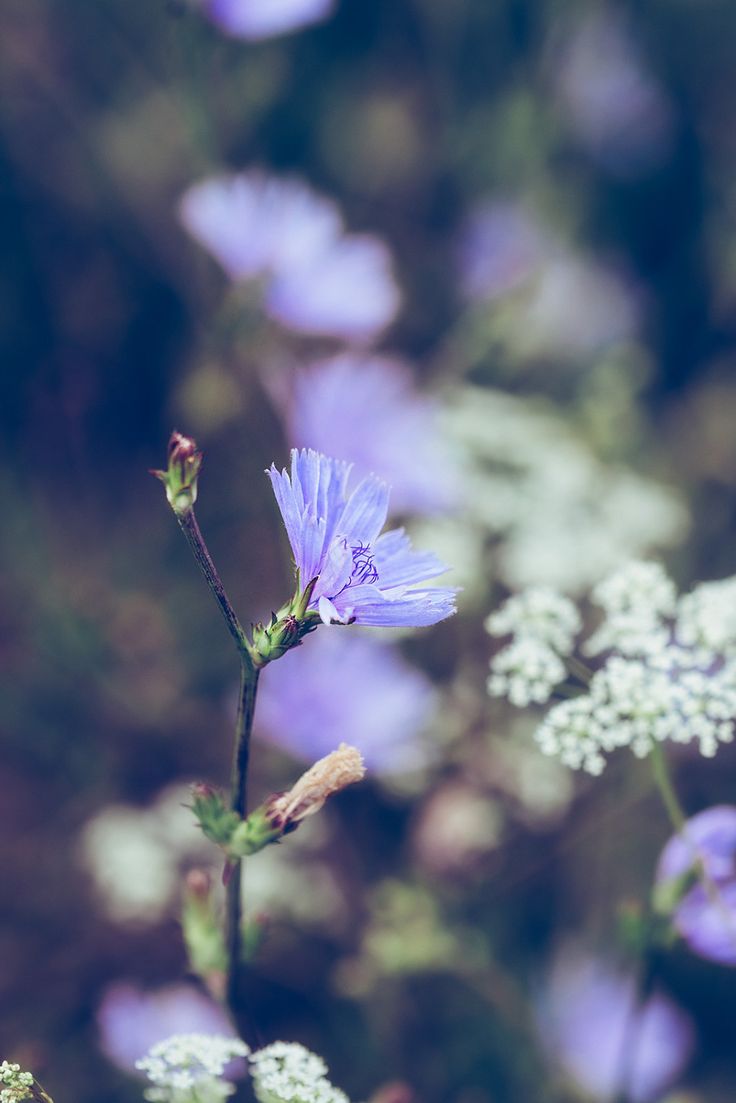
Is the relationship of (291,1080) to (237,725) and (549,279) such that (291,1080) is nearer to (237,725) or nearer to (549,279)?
(237,725)

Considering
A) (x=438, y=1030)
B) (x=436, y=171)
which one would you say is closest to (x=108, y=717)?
(x=438, y=1030)

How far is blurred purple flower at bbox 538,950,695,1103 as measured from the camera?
1875 mm

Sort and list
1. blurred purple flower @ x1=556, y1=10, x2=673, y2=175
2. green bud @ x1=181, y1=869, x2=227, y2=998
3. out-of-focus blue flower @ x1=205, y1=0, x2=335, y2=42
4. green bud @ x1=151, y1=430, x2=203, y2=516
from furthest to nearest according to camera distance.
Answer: blurred purple flower @ x1=556, y1=10, x2=673, y2=175 < out-of-focus blue flower @ x1=205, y1=0, x2=335, y2=42 < green bud @ x1=181, y1=869, x2=227, y2=998 < green bud @ x1=151, y1=430, x2=203, y2=516

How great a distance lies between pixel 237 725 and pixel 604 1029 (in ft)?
4.74

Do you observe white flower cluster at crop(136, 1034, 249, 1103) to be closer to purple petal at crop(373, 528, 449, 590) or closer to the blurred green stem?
the blurred green stem

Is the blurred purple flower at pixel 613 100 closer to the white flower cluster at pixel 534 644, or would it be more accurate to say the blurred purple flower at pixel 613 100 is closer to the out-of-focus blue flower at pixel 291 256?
the out-of-focus blue flower at pixel 291 256

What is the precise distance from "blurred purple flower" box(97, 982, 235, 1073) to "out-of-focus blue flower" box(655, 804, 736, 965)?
769mm

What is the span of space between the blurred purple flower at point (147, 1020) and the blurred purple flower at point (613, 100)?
235 centimetres

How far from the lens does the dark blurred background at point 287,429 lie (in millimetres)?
1979

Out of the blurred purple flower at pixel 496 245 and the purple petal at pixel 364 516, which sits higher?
the blurred purple flower at pixel 496 245

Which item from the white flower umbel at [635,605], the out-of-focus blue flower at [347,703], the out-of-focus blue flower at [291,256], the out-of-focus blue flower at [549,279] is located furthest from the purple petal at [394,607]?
the out-of-focus blue flower at [549,279]

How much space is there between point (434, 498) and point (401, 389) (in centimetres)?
32

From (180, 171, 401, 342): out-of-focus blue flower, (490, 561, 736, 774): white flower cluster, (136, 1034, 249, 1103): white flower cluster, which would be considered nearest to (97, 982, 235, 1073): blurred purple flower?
(136, 1034, 249, 1103): white flower cluster

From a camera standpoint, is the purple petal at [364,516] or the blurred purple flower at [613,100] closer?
the purple petal at [364,516]
